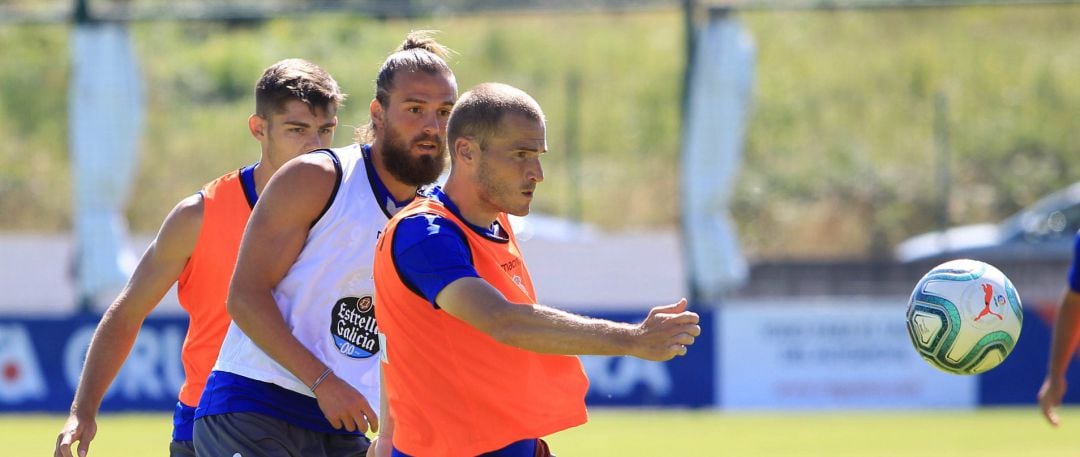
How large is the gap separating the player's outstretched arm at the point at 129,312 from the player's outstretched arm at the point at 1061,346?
163 inches

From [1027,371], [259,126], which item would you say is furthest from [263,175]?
[1027,371]

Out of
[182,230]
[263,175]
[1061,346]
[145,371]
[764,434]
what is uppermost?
[263,175]

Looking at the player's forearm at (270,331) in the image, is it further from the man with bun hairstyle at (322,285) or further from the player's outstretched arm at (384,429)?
the player's outstretched arm at (384,429)

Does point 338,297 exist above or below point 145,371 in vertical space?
above

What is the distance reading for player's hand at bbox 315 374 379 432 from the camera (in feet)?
15.0

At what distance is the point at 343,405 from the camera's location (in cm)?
458

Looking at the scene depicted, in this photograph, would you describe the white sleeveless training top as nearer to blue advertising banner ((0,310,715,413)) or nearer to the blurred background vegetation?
blue advertising banner ((0,310,715,413))

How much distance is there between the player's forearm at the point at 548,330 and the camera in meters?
3.83

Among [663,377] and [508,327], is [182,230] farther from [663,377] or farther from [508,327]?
[663,377]

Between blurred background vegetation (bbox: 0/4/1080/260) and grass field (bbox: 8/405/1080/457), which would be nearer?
grass field (bbox: 8/405/1080/457)

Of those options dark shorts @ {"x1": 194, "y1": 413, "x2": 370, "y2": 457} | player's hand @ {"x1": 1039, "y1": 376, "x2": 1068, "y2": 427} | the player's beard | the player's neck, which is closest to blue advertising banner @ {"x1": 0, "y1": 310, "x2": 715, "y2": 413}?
player's hand @ {"x1": 1039, "y1": 376, "x2": 1068, "y2": 427}

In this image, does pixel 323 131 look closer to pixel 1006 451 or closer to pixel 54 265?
pixel 1006 451

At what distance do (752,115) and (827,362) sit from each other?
9.79 m

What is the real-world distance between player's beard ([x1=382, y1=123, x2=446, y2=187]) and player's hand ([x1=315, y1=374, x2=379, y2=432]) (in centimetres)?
67
